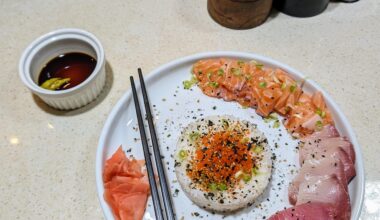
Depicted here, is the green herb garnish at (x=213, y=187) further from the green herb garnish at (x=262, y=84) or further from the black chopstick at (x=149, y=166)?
the green herb garnish at (x=262, y=84)

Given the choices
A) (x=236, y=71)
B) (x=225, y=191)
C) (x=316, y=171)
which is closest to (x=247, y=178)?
(x=225, y=191)

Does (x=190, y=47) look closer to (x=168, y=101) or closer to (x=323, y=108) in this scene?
(x=168, y=101)

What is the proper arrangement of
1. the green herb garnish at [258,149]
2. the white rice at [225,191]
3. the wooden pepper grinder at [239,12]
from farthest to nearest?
the wooden pepper grinder at [239,12]
the green herb garnish at [258,149]
the white rice at [225,191]

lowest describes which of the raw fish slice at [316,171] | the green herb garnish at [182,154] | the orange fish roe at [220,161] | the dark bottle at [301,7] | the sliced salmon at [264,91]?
the raw fish slice at [316,171]

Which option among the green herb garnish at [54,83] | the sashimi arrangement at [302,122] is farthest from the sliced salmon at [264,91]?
the green herb garnish at [54,83]

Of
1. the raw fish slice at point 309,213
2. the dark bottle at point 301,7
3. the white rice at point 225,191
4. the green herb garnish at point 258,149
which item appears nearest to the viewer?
the raw fish slice at point 309,213

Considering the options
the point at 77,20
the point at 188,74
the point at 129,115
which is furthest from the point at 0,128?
the point at 188,74

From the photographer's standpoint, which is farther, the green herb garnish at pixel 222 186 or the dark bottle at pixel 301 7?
the dark bottle at pixel 301 7

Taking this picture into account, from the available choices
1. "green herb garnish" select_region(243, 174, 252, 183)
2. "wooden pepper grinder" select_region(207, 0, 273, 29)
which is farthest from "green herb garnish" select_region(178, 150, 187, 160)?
"wooden pepper grinder" select_region(207, 0, 273, 29)

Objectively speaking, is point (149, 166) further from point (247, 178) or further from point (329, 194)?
point (329, 194)
